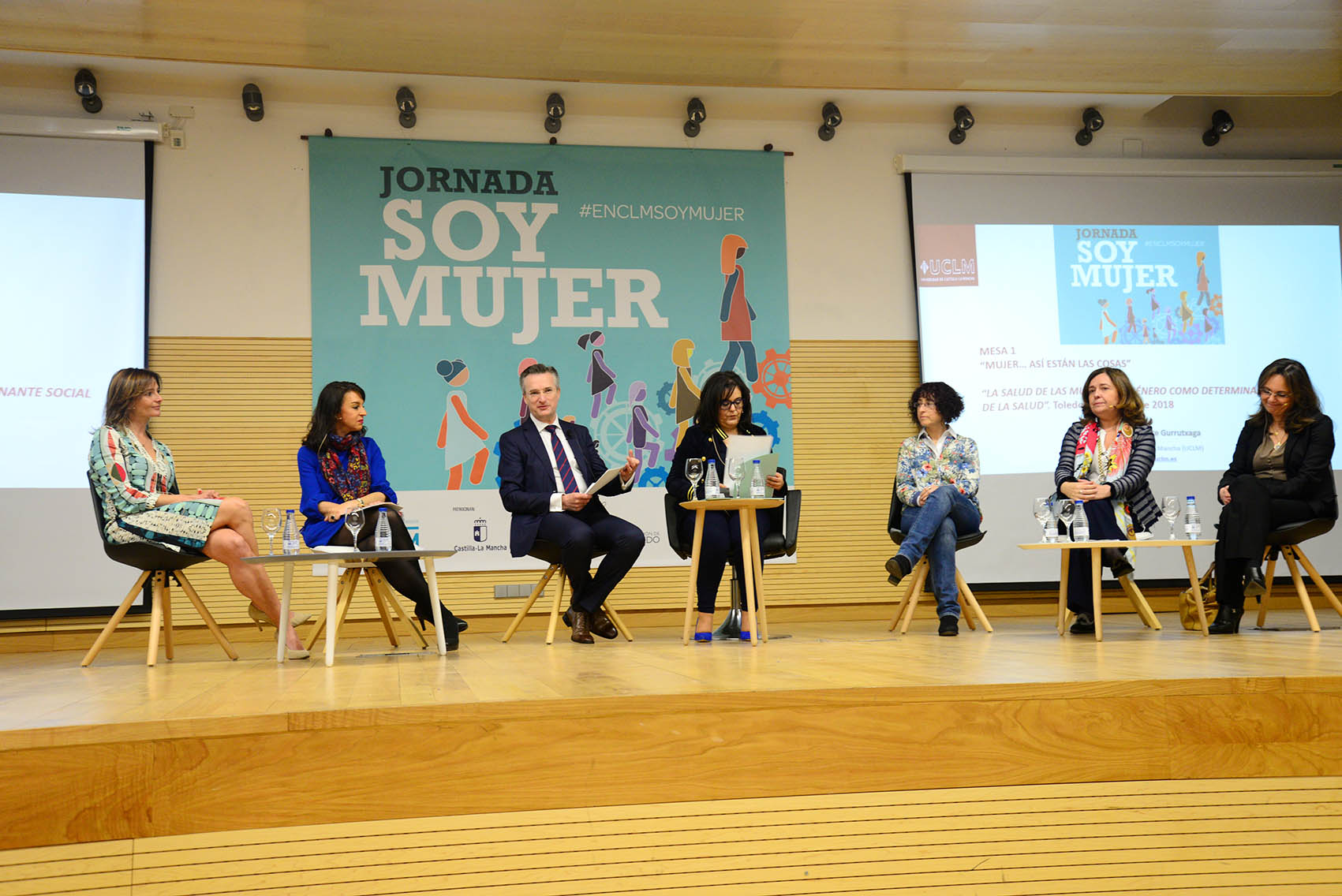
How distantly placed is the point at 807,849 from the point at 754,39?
4.19 meters

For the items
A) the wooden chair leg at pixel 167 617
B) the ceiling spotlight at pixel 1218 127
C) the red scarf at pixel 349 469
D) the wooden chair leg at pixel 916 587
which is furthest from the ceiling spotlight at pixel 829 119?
the wooden chair leg at pixel 167 617

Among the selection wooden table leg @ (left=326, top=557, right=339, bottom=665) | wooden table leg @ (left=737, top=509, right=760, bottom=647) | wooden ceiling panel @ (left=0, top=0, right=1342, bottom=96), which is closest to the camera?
wooden table leg @ (left=326, top=557, right=339, bottom=665)

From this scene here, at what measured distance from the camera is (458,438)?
19.7 feet

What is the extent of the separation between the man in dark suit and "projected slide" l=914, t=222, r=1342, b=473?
268 centimetres

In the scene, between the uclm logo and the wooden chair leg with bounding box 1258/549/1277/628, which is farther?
the uclm logo

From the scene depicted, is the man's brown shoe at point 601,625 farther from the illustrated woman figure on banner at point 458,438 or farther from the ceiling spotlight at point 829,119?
the ceiling spotlight at point 829,119


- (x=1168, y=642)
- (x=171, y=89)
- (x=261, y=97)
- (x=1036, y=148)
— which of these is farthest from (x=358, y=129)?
(x=1168, y=642)

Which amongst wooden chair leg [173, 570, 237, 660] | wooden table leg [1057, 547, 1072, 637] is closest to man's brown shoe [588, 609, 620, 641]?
wooden chair leg [173, 570, 237, 660]

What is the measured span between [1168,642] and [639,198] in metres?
3.94

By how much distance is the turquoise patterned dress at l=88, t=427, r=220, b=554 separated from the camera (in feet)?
13.3

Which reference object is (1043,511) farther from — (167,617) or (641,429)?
(167,617)

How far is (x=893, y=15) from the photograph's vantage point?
498 cm

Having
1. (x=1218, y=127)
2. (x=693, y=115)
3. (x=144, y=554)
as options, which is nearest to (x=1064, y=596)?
(x=693, y=115)

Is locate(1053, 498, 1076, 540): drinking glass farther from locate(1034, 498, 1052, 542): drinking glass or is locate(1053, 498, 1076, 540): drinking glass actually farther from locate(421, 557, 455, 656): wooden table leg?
locate(421, 557, 455, 656): wooden table leg
